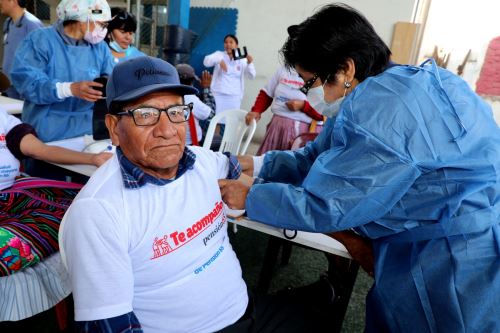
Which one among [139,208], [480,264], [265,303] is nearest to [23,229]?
[139,208]

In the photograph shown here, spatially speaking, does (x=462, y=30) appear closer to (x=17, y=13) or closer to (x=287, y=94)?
(x=287, y=94)

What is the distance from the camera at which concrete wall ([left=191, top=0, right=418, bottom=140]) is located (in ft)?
18.6

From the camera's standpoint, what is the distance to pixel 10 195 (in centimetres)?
167

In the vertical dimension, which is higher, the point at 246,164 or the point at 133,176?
the point at 133,176

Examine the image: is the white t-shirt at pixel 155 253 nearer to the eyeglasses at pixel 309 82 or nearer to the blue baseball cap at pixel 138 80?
the blue baseball cap at pixel 138 80

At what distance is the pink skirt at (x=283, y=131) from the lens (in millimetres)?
3594

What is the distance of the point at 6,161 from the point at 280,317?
1.51m

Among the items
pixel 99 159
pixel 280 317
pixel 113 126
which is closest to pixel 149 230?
pixel 113 126

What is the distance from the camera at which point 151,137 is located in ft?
3.69

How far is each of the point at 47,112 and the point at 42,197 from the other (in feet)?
2.52

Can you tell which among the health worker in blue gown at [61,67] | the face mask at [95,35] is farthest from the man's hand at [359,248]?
the face mask at [95,35]

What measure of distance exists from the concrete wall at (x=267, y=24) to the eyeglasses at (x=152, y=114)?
213 inches

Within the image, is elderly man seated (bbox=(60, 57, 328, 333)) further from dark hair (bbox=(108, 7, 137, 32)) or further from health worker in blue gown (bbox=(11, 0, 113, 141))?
dark hair (bbox=(108, 7, 137, 32))

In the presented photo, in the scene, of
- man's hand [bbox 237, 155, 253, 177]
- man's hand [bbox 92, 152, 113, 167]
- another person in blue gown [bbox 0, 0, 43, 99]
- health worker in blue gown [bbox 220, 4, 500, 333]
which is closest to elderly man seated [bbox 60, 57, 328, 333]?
health worker in blue gown [bbox 220, 4, 500, 333]
